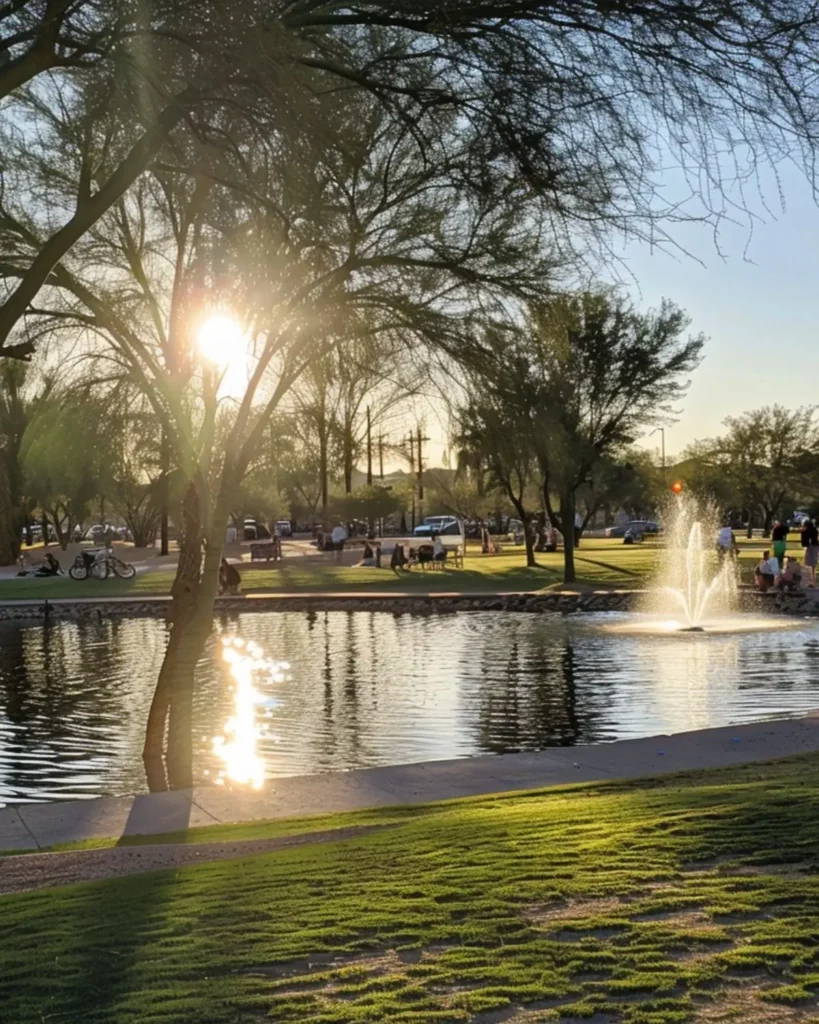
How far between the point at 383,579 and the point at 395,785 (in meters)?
28.3

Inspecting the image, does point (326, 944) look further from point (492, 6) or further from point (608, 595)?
point (608, 595)

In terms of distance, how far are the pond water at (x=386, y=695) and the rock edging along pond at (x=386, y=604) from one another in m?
3.94

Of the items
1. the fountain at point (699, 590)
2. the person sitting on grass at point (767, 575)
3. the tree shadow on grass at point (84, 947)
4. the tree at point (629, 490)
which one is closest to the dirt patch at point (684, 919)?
the tree shadow on grass at point (84, 947)

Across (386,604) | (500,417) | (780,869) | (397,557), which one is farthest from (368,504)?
(780,869)

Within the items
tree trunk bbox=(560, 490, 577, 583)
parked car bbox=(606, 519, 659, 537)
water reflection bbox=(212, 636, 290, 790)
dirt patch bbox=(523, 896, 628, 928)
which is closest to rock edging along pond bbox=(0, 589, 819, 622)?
tree trunk bbox=(560, 490, 577, 583)

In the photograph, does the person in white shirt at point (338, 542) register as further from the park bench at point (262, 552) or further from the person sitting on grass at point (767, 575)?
the person sitting on grass at point (767, 575)

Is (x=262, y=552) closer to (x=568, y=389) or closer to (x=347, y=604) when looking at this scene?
(x=347, y=604)

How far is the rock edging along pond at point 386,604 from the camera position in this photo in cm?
3042

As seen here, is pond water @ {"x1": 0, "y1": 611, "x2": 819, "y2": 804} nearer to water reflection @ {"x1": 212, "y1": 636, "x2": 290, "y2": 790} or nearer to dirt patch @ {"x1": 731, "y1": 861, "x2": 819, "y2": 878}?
water reflection @ {"x1": 212, "y1": 636, "x2": 290, "y2": 790}

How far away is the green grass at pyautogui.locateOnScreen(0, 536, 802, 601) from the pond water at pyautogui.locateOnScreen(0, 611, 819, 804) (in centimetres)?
924

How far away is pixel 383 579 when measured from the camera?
3884 cm

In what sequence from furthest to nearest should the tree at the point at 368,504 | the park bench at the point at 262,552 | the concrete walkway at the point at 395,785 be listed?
the tree at the point at 368,504 < the park bench at the point at 262,552 < the concrete walkway at the point at 395,785

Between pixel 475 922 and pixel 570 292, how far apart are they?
6391 millimetres

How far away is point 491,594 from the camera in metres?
32.5
